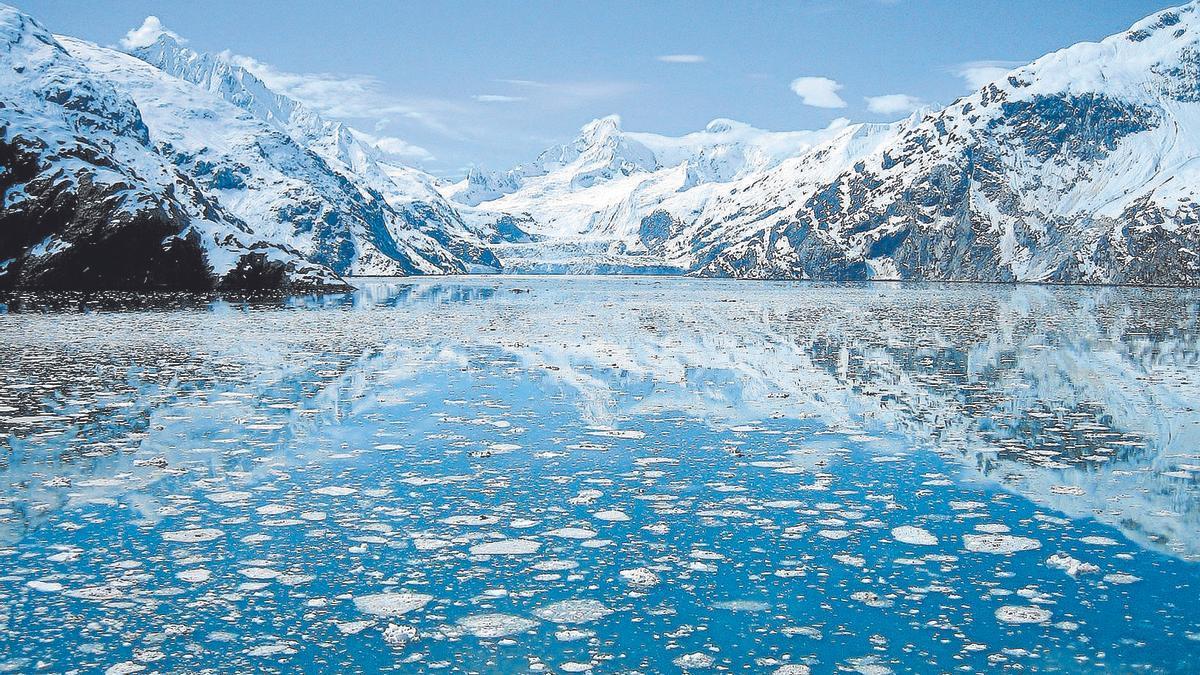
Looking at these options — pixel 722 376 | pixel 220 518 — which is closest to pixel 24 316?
pixel 722 376

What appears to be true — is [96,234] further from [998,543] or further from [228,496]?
[998,543]

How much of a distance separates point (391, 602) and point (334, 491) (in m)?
5.48

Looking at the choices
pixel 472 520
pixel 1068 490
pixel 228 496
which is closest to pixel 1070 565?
pixel 1068 490

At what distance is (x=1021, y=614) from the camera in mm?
10711

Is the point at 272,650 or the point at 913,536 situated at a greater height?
the point at 913,536

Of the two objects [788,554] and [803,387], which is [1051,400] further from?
[788,554]

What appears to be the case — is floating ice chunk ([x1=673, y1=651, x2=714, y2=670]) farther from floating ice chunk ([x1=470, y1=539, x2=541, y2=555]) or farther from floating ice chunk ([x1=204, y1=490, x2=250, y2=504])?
floating ice chunk ([x1=204, y1=490, x2=250, y2=504])

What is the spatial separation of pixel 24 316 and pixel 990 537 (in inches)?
2480

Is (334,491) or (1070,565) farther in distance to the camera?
(334,491)

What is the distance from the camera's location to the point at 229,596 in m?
Result: 11.2

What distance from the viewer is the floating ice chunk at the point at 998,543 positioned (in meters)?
13.1

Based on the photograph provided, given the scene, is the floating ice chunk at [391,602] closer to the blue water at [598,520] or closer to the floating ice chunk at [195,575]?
the blue water at [598,520]

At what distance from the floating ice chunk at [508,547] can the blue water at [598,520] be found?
8 centimetres

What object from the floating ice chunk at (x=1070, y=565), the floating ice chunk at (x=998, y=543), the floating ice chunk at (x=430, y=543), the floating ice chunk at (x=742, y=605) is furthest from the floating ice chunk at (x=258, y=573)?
the floating ice chunk at (x=1070, y=565)
